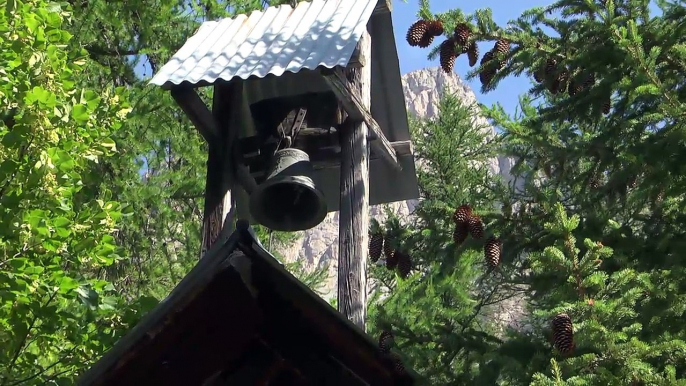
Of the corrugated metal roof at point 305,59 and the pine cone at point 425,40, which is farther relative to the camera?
the pine cone at point 425,40

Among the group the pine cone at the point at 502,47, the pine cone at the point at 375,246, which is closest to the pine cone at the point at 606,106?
the pine cone at the point at 502,47

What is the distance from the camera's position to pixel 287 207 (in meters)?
4.75

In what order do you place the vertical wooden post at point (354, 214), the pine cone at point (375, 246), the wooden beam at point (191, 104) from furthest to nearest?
the pine cone at point (375, 246) < the wooden beam at point (191, 104) < the vertical wooden post at point (354, 214)

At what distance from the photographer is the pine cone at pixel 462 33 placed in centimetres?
568

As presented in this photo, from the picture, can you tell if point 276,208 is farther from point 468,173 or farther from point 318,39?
point 468,173

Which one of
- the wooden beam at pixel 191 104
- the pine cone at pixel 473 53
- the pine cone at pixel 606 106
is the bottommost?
the wooden beam at pixel 191 104

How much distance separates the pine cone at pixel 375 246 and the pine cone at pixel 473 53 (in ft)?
4.55

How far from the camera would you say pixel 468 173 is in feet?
48.2

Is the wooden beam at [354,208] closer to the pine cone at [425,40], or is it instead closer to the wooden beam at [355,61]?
the wooden beam at [355,61]

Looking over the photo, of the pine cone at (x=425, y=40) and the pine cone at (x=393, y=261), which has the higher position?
the pine cone at (x=425, y=40)

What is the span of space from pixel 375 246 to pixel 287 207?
1.52 metres

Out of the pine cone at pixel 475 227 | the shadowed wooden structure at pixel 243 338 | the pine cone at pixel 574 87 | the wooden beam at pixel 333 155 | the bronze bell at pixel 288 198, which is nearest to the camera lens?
the shadowed wooden structure at pixel 243 338

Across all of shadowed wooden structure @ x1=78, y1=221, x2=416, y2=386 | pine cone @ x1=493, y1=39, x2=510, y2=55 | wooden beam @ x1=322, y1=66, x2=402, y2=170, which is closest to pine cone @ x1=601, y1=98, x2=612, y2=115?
pine cone @ x1=493, y1=39, x2=510, y2=55

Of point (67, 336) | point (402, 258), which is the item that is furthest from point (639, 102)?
point (67, 336)
